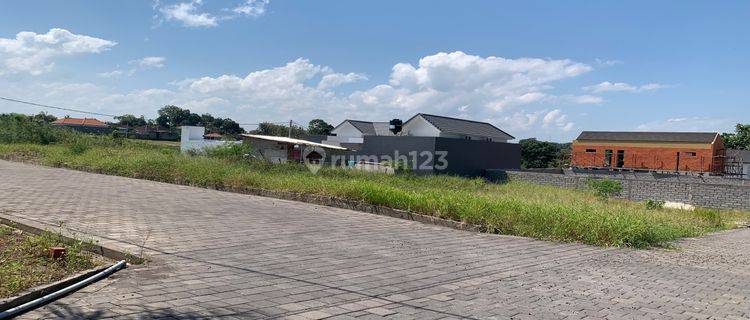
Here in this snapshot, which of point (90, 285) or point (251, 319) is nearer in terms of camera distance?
point (251, 319)

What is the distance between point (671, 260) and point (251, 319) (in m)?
6.12

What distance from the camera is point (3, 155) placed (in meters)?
22.6

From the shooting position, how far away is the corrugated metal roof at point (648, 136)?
53.0 metres

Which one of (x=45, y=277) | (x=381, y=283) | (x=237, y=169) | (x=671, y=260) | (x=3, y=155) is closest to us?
(x=45, y=277)

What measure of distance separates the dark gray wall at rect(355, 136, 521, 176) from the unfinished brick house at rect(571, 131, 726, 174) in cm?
3013

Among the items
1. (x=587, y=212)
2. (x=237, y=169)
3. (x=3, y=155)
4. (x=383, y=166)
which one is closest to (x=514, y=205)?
(x=587, y=212)

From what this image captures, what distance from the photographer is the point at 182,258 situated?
5.91 meters

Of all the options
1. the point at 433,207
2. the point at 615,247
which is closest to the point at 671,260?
the point at 615,247

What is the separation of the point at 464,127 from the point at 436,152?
1770 cm

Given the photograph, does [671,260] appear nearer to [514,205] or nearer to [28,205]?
[514,205]

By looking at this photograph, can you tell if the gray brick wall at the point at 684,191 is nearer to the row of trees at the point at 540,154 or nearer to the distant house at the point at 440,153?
the distant house at the point at 440,153

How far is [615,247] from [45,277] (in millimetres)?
7450

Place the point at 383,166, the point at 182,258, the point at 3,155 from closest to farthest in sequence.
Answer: the point at 182,258 → the point at 3,155 → the point at 383,166

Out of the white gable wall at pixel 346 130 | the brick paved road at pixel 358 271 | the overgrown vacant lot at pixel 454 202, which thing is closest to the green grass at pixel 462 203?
the overgrown vacant lot at pixel 454 202
